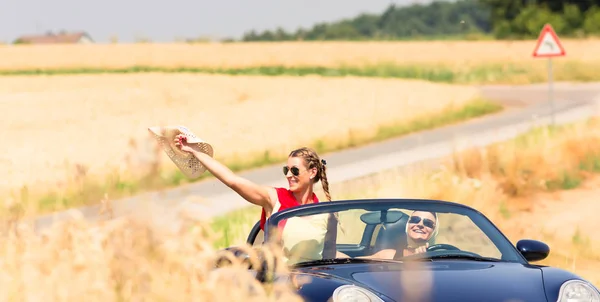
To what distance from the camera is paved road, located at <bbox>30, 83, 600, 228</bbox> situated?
235 inches

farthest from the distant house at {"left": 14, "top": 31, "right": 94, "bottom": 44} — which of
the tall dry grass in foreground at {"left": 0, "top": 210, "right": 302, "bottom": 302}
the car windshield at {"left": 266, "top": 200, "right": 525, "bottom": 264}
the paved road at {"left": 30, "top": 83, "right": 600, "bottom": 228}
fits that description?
the tall dry grass in foreground at {"left": 0, "top": 210, "right": 302, "bottom": 302}

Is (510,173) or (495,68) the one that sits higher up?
(495,68)

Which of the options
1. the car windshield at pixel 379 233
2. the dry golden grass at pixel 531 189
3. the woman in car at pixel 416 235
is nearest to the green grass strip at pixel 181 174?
the car windshield at pixel 379 233

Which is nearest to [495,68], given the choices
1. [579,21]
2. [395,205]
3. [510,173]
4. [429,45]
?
[429,45]

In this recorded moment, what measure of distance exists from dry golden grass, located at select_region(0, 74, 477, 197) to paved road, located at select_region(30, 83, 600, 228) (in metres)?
1.54

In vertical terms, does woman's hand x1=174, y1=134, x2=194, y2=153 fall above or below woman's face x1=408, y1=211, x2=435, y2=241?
above

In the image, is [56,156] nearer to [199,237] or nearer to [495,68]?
[199,237]

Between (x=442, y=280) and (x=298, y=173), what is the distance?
192cm

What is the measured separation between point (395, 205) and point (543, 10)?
102860mm

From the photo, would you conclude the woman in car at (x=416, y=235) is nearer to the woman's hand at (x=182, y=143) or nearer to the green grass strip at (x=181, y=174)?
the woman's hand at (x=182, y=143)

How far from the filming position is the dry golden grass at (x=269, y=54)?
7712 cm

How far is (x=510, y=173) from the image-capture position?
2039 centimetres

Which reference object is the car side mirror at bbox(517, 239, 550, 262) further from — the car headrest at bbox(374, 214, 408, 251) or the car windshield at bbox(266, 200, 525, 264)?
the car headrest at bbox(374, 214, 408, 251)

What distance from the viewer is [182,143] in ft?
28.5
